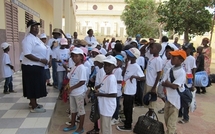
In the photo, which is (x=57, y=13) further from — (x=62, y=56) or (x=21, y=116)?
(x=21, y=116)

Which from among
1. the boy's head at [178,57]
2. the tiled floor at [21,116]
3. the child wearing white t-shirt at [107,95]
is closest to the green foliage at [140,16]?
the tiled floor at [21,116]

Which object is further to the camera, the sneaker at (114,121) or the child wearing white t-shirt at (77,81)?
the sneaker at (114,121)

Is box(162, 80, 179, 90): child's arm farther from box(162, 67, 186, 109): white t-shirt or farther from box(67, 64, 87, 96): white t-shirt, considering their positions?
box(67, 64, 87, 96): white t-shirt

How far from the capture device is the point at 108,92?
8.86ft

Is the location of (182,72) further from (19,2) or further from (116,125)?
(19,2)

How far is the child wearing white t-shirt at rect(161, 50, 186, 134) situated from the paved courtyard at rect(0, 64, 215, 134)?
0.71m

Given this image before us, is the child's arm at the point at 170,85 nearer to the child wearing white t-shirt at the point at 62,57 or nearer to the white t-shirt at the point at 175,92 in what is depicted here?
the white t-shirt at the point at 175,92

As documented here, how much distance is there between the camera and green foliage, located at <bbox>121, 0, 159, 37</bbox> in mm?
25438

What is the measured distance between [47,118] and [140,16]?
24.1 m

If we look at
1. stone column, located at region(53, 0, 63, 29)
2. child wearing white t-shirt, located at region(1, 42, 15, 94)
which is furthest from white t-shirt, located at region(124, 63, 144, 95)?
stone column, located at region(53, 0, 63, 29)

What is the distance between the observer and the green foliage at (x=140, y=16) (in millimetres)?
25438

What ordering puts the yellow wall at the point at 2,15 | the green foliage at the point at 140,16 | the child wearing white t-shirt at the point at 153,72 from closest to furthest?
1. the child wearing white t-shirt at the point at 153,72
2. the yellow wall at the point at 2,15
3. the green foliage at the point at 140,16

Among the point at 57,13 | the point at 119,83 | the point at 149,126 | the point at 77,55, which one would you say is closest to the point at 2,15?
the point at 57,13

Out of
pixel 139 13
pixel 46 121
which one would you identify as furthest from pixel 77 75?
pixel 139 13
